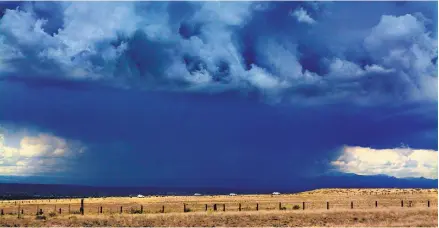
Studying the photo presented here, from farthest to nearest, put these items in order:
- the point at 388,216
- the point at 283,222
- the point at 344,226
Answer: the point at 388,216 → the point at 283,222 → the point at 344,226

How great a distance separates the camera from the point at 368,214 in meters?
52.0

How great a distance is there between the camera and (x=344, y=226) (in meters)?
44.5

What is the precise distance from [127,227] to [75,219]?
8.17 m

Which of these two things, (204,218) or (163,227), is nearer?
(163,227)

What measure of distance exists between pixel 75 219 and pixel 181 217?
31.5 feet

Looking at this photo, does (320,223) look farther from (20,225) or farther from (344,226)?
(20,225)

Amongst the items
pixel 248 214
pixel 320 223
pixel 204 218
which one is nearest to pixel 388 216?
pixel 320 223

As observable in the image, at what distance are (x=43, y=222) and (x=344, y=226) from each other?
84.8ft

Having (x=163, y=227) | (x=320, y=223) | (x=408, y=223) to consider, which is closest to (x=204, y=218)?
(x=163, y=227)

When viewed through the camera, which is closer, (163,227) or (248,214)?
(163,227)

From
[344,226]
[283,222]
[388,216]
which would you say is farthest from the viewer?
[388,216]

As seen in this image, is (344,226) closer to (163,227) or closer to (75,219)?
(163,227)

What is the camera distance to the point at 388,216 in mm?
50875

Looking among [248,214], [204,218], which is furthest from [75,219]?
[248,214]
